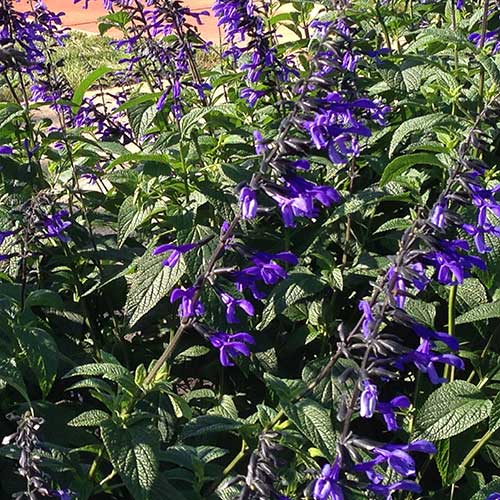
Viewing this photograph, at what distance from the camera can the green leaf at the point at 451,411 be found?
239cm

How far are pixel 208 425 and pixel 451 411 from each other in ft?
2.31

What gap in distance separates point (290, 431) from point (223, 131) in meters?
1.52

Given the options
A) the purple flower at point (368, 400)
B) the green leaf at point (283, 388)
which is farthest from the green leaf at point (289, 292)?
the purple flower at point (368, 400)

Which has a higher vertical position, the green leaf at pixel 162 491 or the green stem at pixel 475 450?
the green leaf at pixel 162 491

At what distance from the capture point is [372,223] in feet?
10.3

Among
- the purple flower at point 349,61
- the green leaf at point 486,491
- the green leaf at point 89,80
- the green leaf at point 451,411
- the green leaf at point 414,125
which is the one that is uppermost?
the green leaf at point 89,80

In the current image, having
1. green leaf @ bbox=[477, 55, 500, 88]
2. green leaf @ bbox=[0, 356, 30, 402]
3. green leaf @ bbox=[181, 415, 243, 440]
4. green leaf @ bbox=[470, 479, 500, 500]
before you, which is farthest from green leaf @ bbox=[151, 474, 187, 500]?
green leaf @ bbox=[477, 55, 500, 88]

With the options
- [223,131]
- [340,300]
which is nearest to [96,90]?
[223,131]

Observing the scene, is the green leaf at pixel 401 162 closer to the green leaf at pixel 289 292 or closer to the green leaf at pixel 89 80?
the green leaf at pixel 289 292

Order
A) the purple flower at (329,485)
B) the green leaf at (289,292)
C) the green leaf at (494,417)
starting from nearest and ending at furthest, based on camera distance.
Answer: the purple flower at (329,485), the green leaf at (494,417), the green leaf at (289,292)

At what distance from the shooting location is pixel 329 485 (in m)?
1.60

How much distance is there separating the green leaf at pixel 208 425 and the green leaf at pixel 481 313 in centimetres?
69

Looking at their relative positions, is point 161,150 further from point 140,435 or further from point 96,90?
point 96,90

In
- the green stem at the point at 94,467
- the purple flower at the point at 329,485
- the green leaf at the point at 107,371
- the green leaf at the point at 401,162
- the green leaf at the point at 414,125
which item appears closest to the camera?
the purple flower at the point at 329,485
